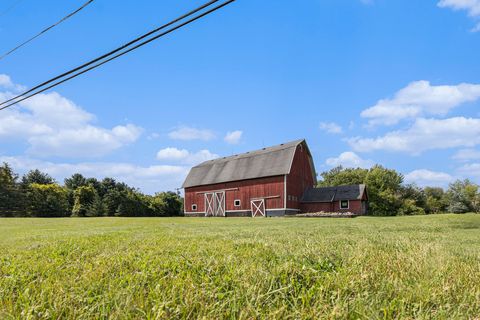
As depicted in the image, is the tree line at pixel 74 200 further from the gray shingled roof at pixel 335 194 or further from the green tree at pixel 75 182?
the gray shingled roof at pixel 335 194

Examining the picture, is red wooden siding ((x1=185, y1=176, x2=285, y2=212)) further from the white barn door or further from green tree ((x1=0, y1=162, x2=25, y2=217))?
green tree ((x1=0, y1=162, x2=25, y2=217))

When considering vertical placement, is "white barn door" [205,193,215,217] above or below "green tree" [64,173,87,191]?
below

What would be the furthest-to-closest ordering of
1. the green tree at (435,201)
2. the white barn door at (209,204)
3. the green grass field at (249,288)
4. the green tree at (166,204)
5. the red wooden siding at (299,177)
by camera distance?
the green tree at (435,201) → the green tree at (166,204) → the white barn door at (209,204) → the red wooden siding at (299,177) → the green grass field at (249,288)

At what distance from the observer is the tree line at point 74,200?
5178 cm

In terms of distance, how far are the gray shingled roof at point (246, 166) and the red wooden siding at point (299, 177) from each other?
134 cm

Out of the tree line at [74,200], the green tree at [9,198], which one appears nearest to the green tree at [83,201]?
the tree line at [74,200]

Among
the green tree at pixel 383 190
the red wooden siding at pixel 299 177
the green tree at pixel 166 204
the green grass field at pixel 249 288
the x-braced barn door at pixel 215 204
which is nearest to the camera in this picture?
the green grass field at pixel 249 288

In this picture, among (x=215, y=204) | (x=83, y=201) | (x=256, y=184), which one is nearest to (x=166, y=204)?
(x=83, y=201)

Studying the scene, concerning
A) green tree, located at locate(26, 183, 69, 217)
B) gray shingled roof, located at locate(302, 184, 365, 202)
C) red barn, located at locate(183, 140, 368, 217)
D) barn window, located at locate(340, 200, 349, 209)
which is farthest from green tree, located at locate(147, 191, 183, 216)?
barn window, located at locate(340, 200, 349, 209)

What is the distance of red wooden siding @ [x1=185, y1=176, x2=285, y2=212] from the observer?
35.6 m

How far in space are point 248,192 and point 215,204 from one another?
215 inches

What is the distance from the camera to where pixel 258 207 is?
3681 centimetres

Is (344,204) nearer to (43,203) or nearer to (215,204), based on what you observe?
(215,204)

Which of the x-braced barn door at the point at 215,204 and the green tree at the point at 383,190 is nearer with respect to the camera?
the x-braced barn door at the point at 215,204
